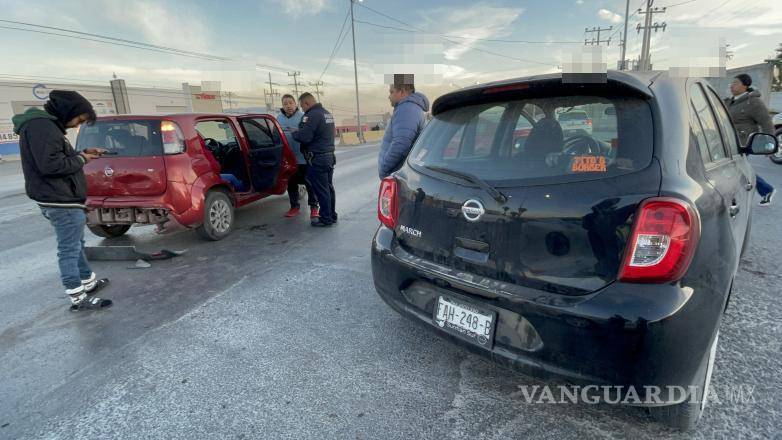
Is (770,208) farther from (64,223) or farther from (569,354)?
(64,223)

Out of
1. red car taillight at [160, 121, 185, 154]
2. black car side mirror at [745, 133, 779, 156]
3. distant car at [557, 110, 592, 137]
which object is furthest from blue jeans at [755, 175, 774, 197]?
red car taillight at [160, 121, 185, 154]

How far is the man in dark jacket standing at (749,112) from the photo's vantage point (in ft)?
18.4

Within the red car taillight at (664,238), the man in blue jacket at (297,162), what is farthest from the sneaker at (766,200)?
the man in blue jacket at (297,162)

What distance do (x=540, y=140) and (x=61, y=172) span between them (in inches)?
135

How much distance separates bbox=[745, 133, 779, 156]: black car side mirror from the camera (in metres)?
3.04

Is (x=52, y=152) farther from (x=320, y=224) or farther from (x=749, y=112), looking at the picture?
(x=749, y=112)

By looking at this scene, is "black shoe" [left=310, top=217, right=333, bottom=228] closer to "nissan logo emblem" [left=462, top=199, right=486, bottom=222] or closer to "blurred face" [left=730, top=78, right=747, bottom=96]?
"nissan logo emblem" [left=462, top=199, right=486, bottom=222]

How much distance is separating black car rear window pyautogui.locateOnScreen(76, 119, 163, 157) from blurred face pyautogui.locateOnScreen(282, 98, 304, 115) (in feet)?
8.52

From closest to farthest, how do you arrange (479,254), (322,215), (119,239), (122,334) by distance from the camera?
1. (479,254)
2. (122,334)
3. (119,239)
4. (322,215)

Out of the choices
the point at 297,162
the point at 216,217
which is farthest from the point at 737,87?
the point at 216,217

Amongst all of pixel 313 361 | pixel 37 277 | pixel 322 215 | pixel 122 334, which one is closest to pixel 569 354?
pixel 313 361

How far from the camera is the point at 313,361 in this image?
8.36ft

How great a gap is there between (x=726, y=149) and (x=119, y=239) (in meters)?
6.28

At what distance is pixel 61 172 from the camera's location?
10.2ft
